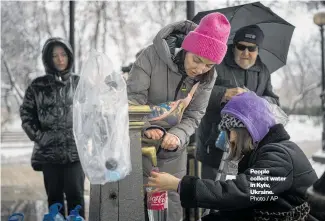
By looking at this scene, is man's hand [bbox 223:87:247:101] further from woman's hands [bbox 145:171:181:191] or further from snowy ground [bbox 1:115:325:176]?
snowy ground [bbox 1:115:325:176]

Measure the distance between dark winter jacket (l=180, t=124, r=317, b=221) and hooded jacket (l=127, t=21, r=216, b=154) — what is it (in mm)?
608

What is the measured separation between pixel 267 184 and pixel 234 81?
162 cm

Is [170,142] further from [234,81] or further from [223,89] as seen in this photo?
[234,81]

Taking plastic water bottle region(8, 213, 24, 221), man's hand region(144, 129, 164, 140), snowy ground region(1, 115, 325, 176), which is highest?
man's hand region(144, 129, 164, 140)

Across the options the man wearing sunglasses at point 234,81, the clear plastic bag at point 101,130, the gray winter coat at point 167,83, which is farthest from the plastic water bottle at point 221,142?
the clear plastic bag at point 101,130

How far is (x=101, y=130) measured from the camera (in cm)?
222

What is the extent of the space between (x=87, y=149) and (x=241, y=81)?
1.76 metres

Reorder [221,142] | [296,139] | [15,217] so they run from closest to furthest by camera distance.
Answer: [15,217]
[221,142]
[296,139]

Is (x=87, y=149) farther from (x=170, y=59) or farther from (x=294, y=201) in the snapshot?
(x=294, y=201)

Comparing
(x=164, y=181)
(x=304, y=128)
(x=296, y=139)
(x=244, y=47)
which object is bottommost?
(x=296, y=139)

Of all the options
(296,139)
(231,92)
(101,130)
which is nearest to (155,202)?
(101,130)

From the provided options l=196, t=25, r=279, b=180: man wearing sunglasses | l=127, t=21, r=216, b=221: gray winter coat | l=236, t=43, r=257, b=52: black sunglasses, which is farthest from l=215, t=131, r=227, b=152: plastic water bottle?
l=236, t=43, r=257, b=52: black sunglasses

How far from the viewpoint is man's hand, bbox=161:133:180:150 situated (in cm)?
255

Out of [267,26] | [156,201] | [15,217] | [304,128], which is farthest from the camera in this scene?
[304,128]
